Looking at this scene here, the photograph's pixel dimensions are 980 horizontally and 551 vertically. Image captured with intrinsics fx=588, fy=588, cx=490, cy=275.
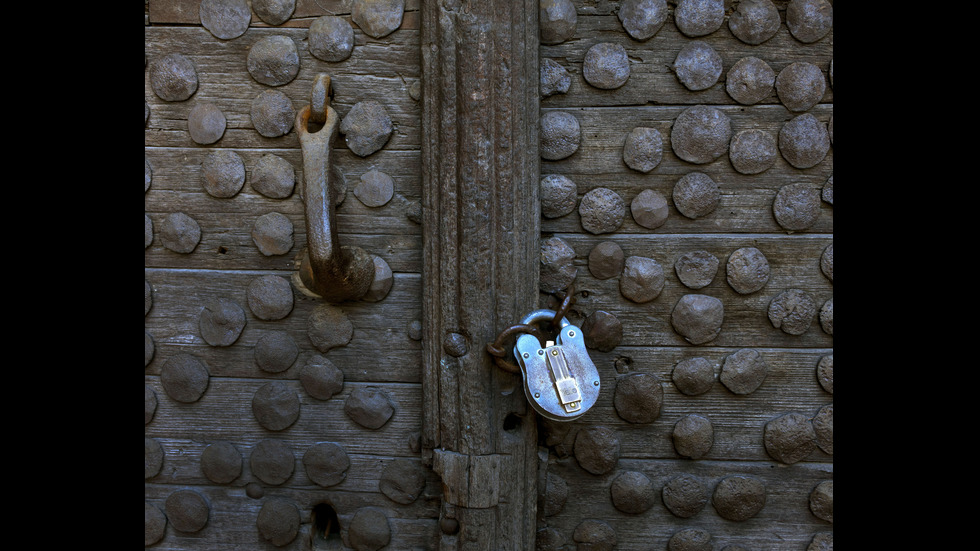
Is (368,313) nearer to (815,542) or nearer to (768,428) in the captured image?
(768,428)

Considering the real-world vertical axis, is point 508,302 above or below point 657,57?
below

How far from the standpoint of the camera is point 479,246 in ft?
3.53

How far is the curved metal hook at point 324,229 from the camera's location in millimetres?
1032

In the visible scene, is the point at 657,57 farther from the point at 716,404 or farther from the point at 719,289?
the point at 716,404

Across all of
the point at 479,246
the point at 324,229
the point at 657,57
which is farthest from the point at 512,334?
the point at 657,57

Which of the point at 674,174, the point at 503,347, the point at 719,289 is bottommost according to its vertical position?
the point at 503,347

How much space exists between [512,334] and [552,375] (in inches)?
4.0

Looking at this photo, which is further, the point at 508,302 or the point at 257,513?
the point at 257,513

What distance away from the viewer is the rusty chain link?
1038 millimetres

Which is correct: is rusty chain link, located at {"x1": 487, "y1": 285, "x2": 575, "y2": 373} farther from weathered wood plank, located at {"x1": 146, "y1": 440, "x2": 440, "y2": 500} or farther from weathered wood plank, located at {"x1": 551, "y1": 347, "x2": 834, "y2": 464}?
weathered wood plank, located at {"x1": 146, "y1": 440, "x2": 440, "y2": 500}

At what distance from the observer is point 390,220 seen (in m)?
1.17

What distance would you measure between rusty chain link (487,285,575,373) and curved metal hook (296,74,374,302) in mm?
294

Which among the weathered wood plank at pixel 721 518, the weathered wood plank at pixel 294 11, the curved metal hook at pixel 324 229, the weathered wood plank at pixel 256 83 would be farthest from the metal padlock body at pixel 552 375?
the weathered wood plank at pixel 294 11

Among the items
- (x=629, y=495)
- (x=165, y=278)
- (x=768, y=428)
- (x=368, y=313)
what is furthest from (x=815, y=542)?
(x=165, y=278)
